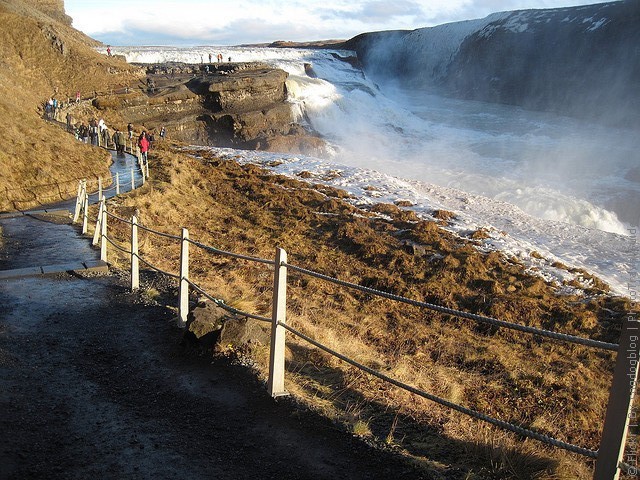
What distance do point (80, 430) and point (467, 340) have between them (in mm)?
8887

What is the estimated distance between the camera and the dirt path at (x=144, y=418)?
407 centimetres

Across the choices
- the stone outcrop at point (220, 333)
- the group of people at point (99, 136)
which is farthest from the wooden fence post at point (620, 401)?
the group of people at point (99, 136)

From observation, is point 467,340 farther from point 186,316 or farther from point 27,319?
point 27,319

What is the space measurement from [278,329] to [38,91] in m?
41.4

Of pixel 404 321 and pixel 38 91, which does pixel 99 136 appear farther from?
pixel 404 321

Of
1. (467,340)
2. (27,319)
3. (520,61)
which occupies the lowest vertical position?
(467,340)

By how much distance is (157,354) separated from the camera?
6480mm

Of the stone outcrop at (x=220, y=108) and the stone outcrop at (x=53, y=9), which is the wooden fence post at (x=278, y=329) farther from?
the stone outcrop at (x=53, y=9)

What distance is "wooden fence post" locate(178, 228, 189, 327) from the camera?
22.3 feet

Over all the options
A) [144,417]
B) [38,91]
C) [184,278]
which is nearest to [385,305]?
[184,278]

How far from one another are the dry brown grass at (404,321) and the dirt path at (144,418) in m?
0.45

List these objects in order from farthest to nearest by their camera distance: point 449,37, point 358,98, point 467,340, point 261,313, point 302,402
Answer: point 449,37
point 358,98
point 467,340
point 261,313
point 302,402

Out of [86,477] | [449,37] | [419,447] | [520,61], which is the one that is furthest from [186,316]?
[449,37]

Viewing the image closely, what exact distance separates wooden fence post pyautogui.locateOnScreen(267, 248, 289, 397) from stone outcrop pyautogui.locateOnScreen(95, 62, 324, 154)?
37.3m
